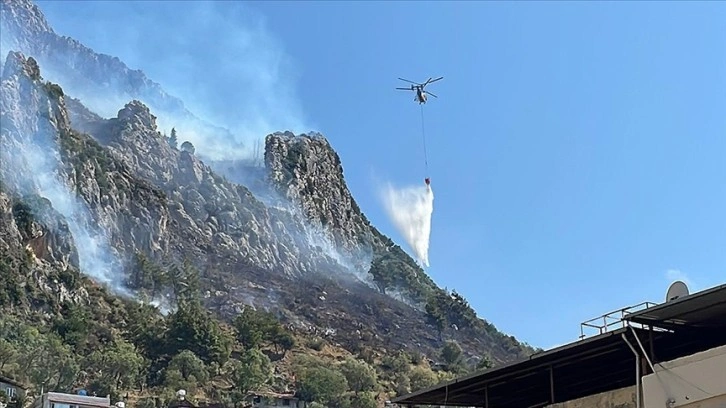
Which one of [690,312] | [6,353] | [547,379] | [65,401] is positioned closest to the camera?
[690,312]

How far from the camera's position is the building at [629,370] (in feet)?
60.7

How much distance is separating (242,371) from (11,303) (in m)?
32.0

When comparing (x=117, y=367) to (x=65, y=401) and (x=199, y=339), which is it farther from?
(x=65, y=401)

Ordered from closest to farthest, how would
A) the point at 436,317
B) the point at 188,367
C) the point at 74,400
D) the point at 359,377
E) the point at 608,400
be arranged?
1. the point at 608,400
2. the point at 74,400
3. the point at 188,367
4. the point at 359,377
5. the point at 436,317

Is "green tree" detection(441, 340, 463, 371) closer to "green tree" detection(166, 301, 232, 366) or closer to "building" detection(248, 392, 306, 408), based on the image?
"green tree" detection(166, 301, 232, 366)

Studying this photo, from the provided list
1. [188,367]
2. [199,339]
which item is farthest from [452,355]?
[188,367]

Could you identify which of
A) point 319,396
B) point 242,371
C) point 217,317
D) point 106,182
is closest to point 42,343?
point 242,371

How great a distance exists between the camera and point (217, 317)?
135000mm

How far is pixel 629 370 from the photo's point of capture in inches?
909

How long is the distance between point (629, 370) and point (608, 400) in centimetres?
137

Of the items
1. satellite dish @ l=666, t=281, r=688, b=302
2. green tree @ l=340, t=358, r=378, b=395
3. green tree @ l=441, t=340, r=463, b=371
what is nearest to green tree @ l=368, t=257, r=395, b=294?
green tree @ l=441, t=340, r=463, b=371

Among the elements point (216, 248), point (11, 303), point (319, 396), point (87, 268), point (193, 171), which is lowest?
point (319, 396)

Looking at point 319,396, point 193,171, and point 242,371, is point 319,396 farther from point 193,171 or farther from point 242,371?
point 193,171

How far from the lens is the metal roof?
18234mm
